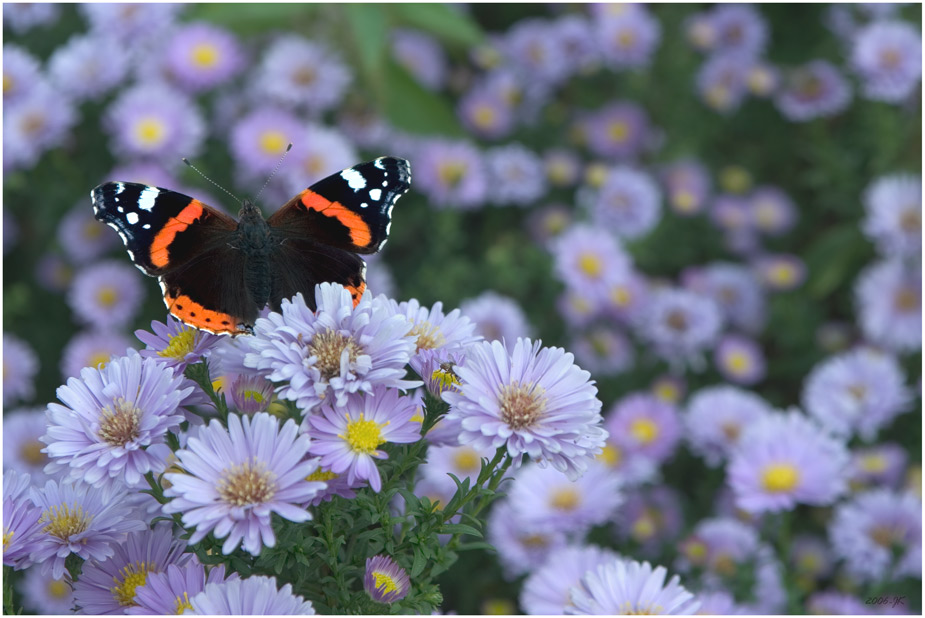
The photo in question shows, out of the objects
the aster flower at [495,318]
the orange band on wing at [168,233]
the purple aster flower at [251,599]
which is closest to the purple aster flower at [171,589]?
the purple aster flower at [251,599]

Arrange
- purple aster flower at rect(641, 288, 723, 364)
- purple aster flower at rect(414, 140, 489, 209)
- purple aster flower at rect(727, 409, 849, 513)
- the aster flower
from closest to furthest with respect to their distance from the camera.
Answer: purple aster flower at rect(727, 409, 849, 513) < the aster flower < purple aster flower at rect(641, 288, 723, 364) < purple aster flower at rect(414, 140, 489, 209)

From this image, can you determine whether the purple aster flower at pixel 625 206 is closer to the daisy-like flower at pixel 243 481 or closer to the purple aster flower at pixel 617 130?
the purple aster flower at pixel 617 130

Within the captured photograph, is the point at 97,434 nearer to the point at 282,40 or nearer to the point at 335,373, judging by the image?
the point at 335,373

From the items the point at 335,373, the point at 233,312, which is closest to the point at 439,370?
the point at 335,373

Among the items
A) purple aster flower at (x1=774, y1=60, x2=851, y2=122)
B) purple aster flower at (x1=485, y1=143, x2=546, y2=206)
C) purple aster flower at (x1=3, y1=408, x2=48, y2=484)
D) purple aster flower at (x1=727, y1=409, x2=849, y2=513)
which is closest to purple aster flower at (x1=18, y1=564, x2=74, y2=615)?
purple aster flower at (x1=3, y1=408, x2=48, y2=484)

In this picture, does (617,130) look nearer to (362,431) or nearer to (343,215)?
(343,215)

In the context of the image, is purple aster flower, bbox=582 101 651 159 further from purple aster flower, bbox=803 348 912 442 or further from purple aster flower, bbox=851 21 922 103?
purple aster flower, bbox=803 348 912 442

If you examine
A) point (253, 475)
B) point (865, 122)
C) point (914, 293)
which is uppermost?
point (865, 122)
